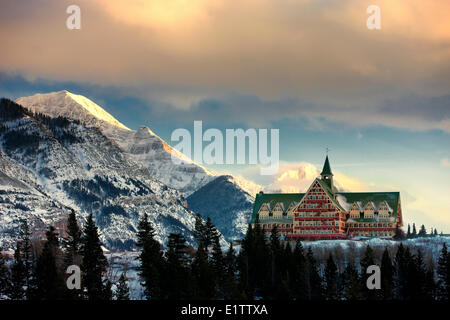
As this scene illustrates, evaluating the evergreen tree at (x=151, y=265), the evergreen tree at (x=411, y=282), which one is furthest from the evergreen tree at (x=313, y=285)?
the evergreen tree at (x=151, y=265)

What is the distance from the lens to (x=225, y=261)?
190 m

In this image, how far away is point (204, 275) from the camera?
171 metres

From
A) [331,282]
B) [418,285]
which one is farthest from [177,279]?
[418,285]

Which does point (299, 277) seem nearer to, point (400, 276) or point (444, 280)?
point (400, 276)

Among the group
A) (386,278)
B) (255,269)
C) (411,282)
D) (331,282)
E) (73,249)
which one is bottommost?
(411,282)

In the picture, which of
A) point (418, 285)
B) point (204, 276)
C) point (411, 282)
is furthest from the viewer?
point (411, 282)

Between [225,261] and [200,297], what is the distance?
103 feet

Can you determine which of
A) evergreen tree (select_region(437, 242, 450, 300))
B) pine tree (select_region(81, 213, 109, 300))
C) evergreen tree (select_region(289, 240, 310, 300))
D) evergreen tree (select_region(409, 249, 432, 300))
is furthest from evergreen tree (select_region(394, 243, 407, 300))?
pine tree (select_region(81, 213, 109, 300))

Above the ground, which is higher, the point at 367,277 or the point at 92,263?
the point at 92,263

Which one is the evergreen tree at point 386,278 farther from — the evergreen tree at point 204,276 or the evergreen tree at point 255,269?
the evergreen tree at point 204,276
